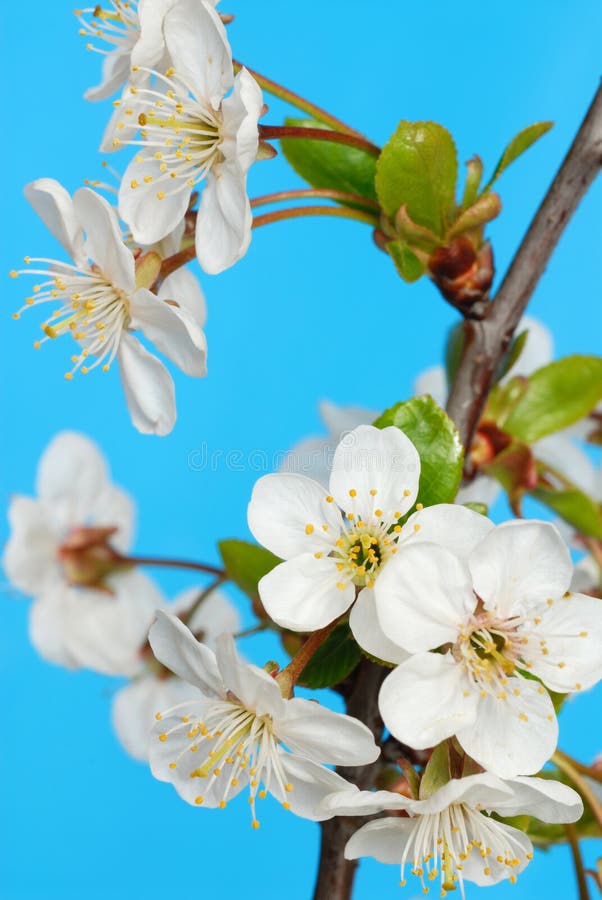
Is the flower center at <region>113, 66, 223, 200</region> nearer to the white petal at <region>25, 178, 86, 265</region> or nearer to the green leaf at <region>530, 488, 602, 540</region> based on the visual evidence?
the white petal at <region>25, 178, 86, 265</region>

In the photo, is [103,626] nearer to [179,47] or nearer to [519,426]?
[519,426]

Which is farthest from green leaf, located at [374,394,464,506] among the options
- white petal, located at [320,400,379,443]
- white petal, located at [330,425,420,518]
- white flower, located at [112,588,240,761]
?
white flower, located at [112,588,240,761]

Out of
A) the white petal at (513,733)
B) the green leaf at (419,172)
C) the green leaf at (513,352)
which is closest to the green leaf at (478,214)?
the green leaf at (419,172)

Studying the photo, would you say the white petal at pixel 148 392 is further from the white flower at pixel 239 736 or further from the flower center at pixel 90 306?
the white flower at pixel 239 736

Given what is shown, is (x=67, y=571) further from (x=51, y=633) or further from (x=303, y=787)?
(x=303, y=787)

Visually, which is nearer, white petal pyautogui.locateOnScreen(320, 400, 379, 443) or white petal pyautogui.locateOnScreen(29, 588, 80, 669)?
white petal pyautogui.locateOnScreen(320, 400, 379, 443)

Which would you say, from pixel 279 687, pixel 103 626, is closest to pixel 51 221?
pixel 279 687
